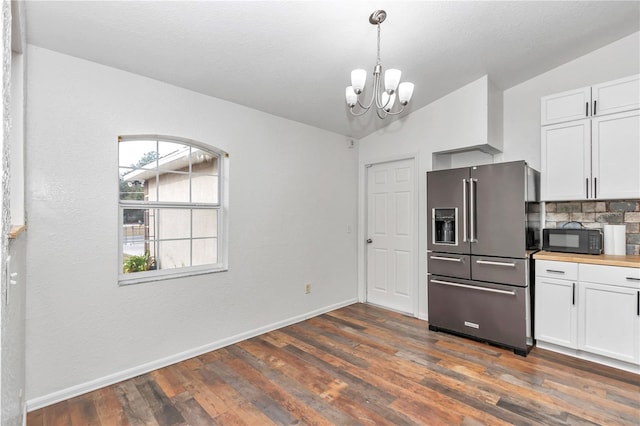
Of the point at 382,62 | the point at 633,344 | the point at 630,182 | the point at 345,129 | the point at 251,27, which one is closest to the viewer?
the point at 251,27

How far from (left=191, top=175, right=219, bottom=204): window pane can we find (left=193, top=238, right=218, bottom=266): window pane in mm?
→ 410

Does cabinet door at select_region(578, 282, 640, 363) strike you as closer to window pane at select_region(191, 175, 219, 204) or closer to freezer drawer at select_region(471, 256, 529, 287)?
freezer drawer at select_region(471, 256, 529, 287)

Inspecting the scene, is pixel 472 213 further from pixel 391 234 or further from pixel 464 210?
pixel 391 234

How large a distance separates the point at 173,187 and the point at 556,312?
3800mm

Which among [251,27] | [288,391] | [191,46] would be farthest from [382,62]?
[288,391]

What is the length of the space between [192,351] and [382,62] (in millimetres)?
3249

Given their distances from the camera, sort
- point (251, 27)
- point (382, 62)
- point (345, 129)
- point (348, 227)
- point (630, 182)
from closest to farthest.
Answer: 1. point (251, 27)
2. point (630, 182)
3. point (382, 62)
4. point (345, 129)
5. point (348, 227)

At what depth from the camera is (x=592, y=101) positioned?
9.80 ft

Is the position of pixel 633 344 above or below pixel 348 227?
below

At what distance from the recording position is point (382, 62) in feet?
9.87

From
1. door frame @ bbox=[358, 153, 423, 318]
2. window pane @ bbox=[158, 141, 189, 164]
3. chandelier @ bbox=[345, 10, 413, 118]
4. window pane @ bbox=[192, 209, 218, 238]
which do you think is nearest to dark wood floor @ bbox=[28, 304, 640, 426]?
door frame @ bbox=[358, 153, 423, 318]

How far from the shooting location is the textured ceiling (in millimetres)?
2139

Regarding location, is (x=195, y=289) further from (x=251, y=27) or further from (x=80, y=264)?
(x=251, y=27)

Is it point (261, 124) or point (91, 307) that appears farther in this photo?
point (261, 124)
